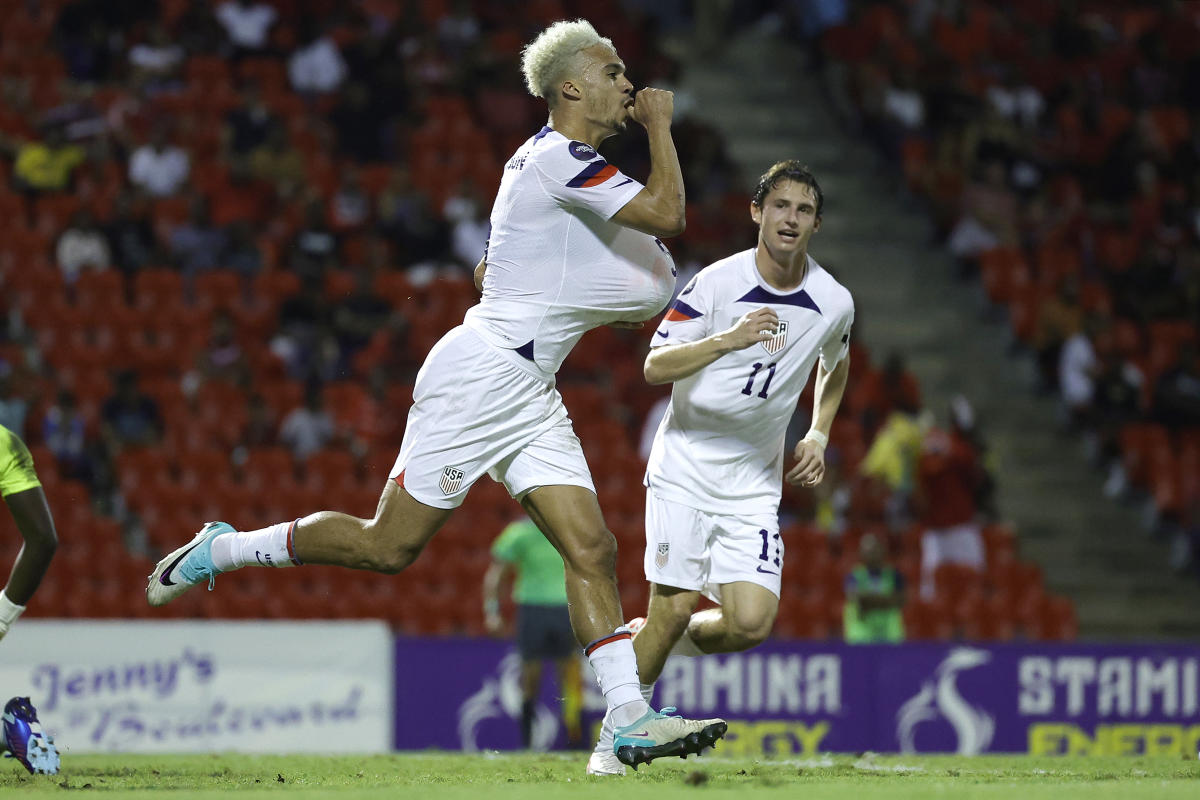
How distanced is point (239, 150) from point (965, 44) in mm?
9636

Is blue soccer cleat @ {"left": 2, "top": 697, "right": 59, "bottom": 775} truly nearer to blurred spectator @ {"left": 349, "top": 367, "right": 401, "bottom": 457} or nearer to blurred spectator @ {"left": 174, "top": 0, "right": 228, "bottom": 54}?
blurred spectator @ {"left": 349, "top": 367, "right": 401, "bottom": 457}

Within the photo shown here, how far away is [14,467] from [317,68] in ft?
35.6

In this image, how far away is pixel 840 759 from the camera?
8.53m

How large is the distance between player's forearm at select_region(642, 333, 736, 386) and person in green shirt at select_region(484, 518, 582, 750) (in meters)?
5.34

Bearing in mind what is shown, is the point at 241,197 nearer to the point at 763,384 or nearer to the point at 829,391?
the point at 829,391

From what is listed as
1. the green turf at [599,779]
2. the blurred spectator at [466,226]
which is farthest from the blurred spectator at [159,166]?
the green turf at [599,779]

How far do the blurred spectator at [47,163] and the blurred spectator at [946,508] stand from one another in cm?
879

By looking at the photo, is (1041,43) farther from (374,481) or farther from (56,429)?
(56,429)

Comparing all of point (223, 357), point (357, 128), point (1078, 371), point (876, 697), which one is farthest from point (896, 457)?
point (357, 128)

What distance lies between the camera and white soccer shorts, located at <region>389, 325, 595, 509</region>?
6.17m

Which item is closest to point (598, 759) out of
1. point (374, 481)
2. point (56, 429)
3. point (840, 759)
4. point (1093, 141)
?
point (840, 759)

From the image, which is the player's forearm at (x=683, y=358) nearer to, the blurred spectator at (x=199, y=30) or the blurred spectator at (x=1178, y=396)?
the blurred spectator at (x=1178, y=396)

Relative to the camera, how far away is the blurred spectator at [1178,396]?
16.1 metres

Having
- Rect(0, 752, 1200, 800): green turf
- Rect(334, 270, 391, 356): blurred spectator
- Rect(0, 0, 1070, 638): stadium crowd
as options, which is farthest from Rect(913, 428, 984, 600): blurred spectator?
Rect(0, 752, 1200, 800): green turf
